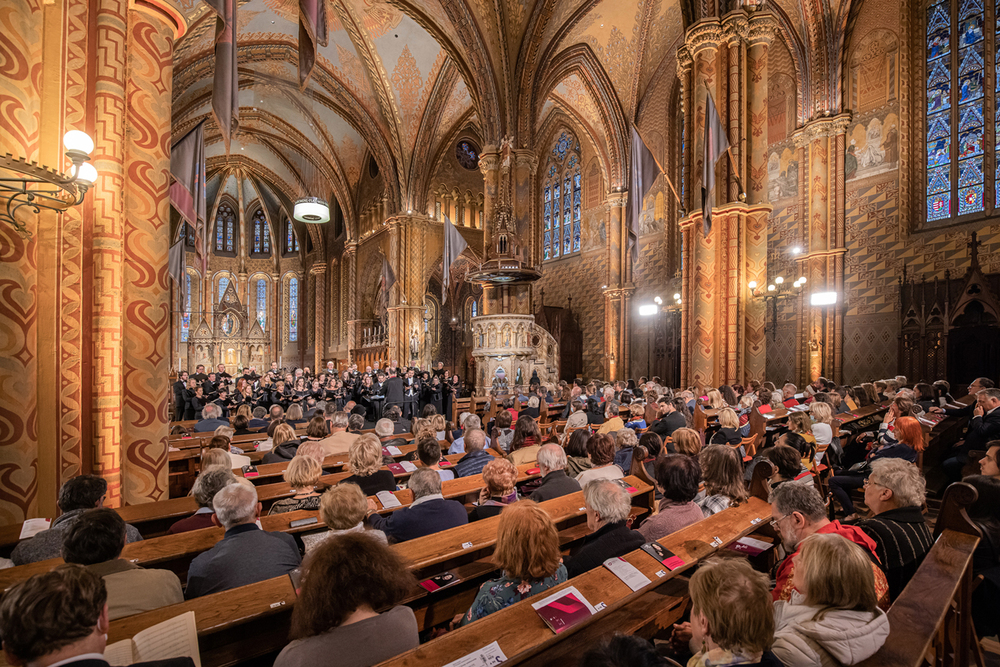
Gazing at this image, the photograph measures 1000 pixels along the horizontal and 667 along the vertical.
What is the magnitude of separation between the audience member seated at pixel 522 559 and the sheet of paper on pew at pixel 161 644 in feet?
3.44

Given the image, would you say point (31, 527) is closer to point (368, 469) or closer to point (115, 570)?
point (115, 570)

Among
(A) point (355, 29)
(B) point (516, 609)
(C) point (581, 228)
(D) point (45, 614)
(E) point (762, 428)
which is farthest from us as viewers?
(C) point (581, 228)

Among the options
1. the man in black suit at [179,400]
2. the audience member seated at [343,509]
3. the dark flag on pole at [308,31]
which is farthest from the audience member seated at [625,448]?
the man in black suit at [179,400]

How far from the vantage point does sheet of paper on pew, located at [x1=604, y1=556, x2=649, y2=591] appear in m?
2.20

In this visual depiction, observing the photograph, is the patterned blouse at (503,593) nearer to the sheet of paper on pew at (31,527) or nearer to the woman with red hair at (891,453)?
the sheet of paper on pew at (31,527)

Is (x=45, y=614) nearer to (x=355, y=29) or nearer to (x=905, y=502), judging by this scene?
(x=905, y=502)

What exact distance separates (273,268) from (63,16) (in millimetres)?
30795

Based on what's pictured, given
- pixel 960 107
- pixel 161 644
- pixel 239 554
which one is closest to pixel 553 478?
pixel 239 554

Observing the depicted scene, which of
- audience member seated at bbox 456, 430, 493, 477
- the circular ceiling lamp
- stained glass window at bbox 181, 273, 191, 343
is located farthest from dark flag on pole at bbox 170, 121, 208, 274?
stained glass window at bbox 181, 273, 191, 343

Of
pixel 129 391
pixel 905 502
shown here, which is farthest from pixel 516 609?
pixel 129 391

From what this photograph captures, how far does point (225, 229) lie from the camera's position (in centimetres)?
3250

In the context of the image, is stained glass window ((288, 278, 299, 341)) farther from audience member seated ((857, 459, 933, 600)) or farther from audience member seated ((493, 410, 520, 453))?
audience member seated ((857, 459, 933, 600))

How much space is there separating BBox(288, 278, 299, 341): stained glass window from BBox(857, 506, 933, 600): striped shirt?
1310 inches

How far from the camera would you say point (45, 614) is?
56.5 inches
